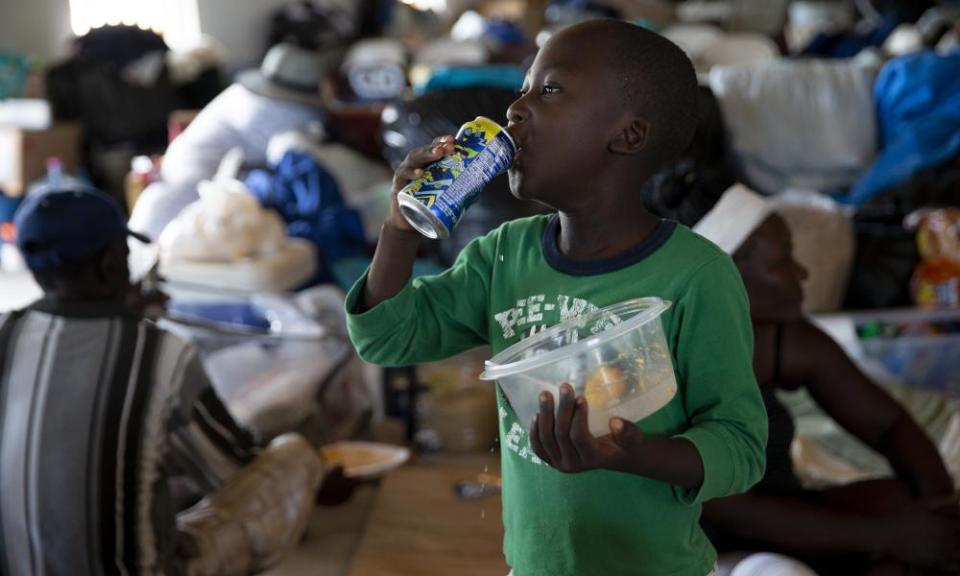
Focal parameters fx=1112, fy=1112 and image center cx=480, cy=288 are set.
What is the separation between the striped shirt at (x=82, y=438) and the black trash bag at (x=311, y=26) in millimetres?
5189

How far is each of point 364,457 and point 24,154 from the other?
3.50m

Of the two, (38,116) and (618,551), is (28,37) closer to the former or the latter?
(38,116)

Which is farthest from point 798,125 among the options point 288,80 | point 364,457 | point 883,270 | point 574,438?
point 574,438

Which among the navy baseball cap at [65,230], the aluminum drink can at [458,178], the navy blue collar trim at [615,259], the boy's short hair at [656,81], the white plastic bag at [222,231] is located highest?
the boy's short hair at [656,81]

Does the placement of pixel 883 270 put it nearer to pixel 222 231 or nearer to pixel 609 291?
pixel 222 231

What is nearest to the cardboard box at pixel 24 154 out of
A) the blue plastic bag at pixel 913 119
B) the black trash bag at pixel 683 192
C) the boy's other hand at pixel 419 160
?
the blue plastic bag at pixel 913 119

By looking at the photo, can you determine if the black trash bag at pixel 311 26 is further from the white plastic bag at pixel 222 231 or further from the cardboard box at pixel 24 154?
the white plastic bag at pixel 222 231

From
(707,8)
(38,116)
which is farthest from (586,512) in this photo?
(707,8)

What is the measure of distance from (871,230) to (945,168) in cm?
66

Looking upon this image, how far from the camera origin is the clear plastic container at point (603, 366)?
0.87 meters

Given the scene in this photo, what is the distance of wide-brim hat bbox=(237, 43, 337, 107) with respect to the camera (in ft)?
12.6

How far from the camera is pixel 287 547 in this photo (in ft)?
6.46

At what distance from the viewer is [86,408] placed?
160 centimetres

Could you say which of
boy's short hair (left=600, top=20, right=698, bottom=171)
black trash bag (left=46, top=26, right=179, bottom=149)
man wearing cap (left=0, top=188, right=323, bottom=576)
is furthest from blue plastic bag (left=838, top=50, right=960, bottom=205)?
black trash bag (left=46, top=26, right=179, bottom=149)
